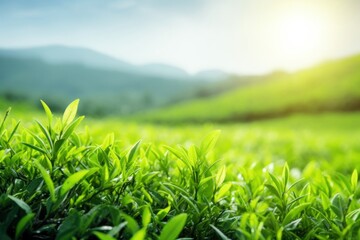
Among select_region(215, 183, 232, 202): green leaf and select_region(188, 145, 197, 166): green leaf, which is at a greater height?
select_region(188, 145, 197, 166): green leaf

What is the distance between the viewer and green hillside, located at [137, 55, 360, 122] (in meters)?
27.2

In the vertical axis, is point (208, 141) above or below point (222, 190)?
above

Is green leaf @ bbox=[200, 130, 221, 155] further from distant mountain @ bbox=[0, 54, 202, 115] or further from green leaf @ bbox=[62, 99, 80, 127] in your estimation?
distant mountain @ bbox=[0, 54, 202, 115]

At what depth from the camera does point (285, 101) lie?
29109 mm

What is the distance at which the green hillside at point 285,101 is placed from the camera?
89.1ft

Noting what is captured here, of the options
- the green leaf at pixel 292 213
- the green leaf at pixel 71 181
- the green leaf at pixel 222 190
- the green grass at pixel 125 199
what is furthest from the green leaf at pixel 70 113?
the green leaf at pixel 292 213

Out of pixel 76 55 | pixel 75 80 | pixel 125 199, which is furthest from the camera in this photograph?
pixel 76 55

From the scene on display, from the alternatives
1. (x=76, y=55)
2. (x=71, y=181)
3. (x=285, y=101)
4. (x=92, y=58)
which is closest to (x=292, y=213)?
(x=71, y=181)

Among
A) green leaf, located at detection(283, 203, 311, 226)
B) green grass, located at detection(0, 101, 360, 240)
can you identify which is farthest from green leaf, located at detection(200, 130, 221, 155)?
green leaf, located at detection(283, 203, 311, 226)

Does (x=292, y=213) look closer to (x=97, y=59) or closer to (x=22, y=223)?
(x=22, y=223)

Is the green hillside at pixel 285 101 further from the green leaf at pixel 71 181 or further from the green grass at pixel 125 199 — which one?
the green leaf at pixel 71 181

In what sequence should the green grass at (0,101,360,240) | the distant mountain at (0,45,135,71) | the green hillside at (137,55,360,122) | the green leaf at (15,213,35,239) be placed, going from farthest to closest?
1. the distant mountain at (0,45,135,71)
2. the green hillside at (137,55,360,122)
3. the green grass at (0,101,360,240)
4. the green leaf at (15,213,35,239)

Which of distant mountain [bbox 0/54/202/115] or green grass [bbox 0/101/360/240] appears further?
distant mountain [bbox 0/54/202/115]

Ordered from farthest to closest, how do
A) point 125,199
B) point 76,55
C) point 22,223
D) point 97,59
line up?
point 97,59 → point 76,55 → point 125,199 → point 22,223
